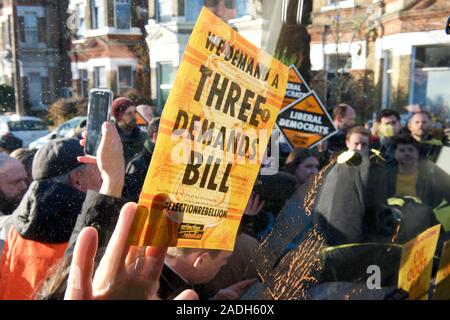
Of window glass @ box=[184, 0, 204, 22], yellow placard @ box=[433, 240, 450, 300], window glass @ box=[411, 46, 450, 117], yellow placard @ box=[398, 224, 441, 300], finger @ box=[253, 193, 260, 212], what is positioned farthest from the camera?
yellow placard @ box=[433, 240, 450, 300]

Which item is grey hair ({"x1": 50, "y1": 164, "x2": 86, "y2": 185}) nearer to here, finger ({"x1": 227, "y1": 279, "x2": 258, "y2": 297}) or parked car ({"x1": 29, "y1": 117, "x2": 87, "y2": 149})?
parked car ({"x1": 29, "y1": 117, "x2": 87, "y2": 149})

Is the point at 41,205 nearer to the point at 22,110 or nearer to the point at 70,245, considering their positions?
the point at 70,245

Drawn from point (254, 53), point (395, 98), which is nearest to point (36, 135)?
point (254, 53)

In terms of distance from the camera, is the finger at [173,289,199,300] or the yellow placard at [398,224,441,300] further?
the yellow placard at [398,224,441,300]

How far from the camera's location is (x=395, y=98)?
1.83 m

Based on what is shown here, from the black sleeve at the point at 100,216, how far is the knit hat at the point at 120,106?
21 cm

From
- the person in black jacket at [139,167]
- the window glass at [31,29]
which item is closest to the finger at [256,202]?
the person in black jacket at [139,167]

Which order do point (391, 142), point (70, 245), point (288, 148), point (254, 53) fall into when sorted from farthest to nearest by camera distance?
point (391, 142)
point (288, 148)
point (254, 53)
point (70, 245)

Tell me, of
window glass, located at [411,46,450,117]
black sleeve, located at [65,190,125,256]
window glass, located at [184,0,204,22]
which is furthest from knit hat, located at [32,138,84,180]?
window glass, located at [411,46,450,117]

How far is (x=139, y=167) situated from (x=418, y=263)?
104cm

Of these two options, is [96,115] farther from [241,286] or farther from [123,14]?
[241,286]

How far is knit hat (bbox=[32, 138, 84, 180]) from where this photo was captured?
1.50m

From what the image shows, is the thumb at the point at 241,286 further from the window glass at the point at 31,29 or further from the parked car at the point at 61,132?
the window glass at the point at 31,29

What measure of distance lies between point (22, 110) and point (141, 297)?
1.89 ft
